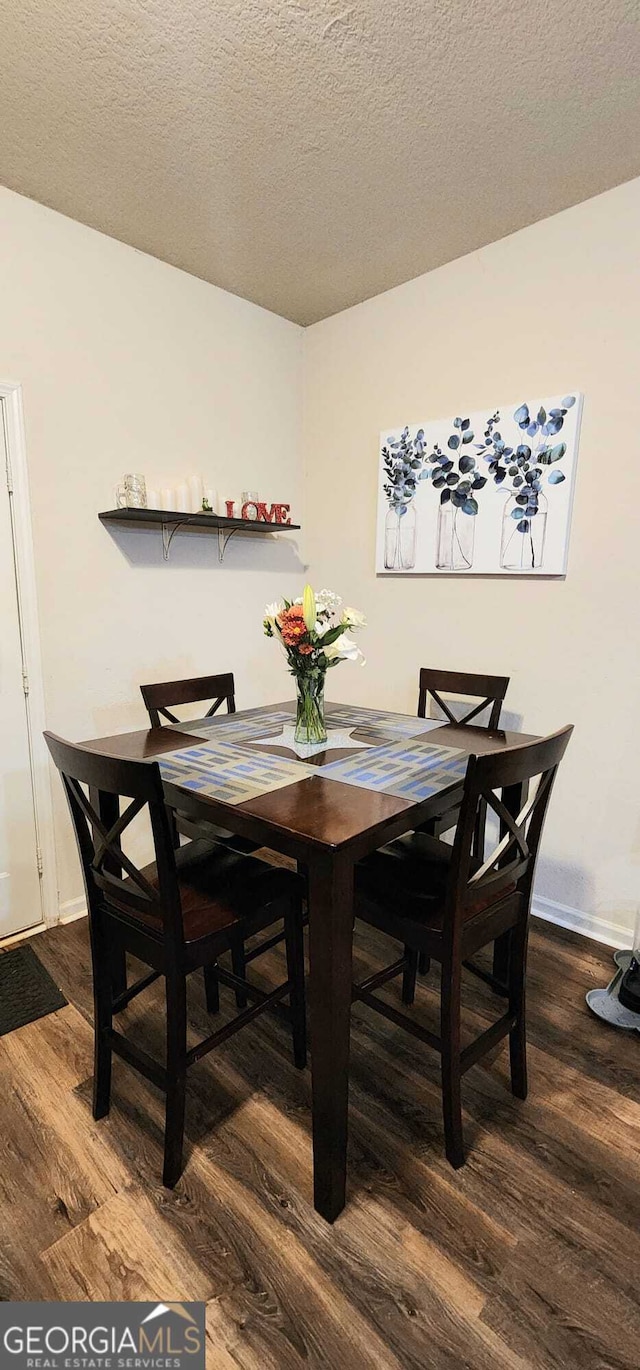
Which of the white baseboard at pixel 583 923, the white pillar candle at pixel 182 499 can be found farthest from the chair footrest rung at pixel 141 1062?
the white pillar candle at pixel 182 499

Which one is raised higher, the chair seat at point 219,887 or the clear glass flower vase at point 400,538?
the clear glass flower vase at point 400,538

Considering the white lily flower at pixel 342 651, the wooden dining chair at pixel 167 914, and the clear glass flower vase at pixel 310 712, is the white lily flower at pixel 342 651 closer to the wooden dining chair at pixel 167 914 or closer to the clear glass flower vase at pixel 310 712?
the clear glass flower vase at pixel 310 712

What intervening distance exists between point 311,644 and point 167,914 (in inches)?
32.3

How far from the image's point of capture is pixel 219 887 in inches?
59.5

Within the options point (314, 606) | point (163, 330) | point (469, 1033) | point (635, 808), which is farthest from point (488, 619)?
point (163, 330)

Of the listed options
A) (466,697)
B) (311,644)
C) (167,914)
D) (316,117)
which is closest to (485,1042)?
(167,914)

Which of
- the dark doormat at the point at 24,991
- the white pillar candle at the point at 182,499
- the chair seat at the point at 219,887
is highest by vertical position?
the white pillar candle at the point at 182,499

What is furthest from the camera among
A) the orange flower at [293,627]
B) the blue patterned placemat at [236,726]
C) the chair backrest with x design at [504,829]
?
the blue patterned placemat at [236,726]

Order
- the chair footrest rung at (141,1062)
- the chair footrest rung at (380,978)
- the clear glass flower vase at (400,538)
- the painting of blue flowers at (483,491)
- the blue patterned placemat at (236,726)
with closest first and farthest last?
1. the chair footrest rung at (141,1062)
2. the chair footrest rung at (380,978)
3. the blue patterned placemat at (236,726)
4. the painting of blue flowers at (483,491)
5. the clear glass flower vase at (400,538)

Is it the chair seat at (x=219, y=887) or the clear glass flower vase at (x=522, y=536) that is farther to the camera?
the clear glass flower vase at (x=522, y=536)

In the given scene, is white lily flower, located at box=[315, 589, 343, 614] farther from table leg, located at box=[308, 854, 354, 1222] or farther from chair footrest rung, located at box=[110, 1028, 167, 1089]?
chair footrest rung, located at box=[110, 1028, 167, 1089]

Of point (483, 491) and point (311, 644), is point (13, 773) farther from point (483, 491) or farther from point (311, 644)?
point (483, 491)

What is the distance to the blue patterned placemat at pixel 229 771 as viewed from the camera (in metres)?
1.44

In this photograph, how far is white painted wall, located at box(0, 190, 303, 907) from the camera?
84.0 inches
